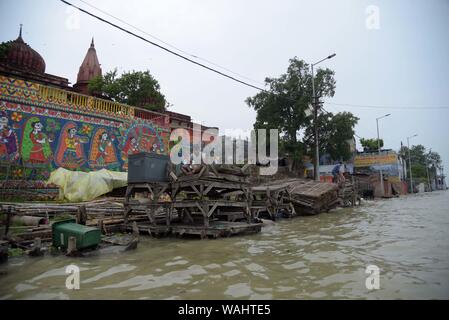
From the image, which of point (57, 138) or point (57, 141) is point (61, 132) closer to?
point (57, 138)

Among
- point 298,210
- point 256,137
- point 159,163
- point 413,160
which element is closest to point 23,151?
point 159,163

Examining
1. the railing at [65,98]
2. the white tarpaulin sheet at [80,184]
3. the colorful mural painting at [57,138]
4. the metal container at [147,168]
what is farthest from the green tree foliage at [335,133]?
the metal container at [147,168]

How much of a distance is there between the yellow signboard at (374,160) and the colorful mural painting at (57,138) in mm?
38401

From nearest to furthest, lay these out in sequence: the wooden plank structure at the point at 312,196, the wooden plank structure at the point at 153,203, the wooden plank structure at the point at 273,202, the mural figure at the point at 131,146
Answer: the wooden plank structure at the point at 153,203, the wooden plank structure at the point at 273,202, the wooden plank structure at the point at 312,196, the mural figure at the point at 131,146

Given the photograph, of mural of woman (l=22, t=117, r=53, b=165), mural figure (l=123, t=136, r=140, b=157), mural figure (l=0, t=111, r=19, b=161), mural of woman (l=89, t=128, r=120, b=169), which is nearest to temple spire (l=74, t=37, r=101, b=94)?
mural figure (l=123, t=136, r=140, b=157)

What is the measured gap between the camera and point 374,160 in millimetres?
46781

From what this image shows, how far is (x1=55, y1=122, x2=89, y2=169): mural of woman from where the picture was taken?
17.2 meters

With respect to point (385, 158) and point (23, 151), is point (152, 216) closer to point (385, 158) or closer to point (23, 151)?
point (23, 151)

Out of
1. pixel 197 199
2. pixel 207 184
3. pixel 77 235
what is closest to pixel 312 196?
pixel 197 199

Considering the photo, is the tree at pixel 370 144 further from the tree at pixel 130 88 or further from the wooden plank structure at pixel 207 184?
the wooden plank structure at pixel 207 184

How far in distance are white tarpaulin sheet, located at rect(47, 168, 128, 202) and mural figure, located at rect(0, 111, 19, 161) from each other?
2.17m

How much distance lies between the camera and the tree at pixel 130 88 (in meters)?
30.2

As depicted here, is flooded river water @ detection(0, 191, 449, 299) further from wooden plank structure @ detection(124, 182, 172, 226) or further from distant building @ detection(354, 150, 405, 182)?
distant building @ detection(354, 150, 405, 182)

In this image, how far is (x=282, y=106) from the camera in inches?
1366
